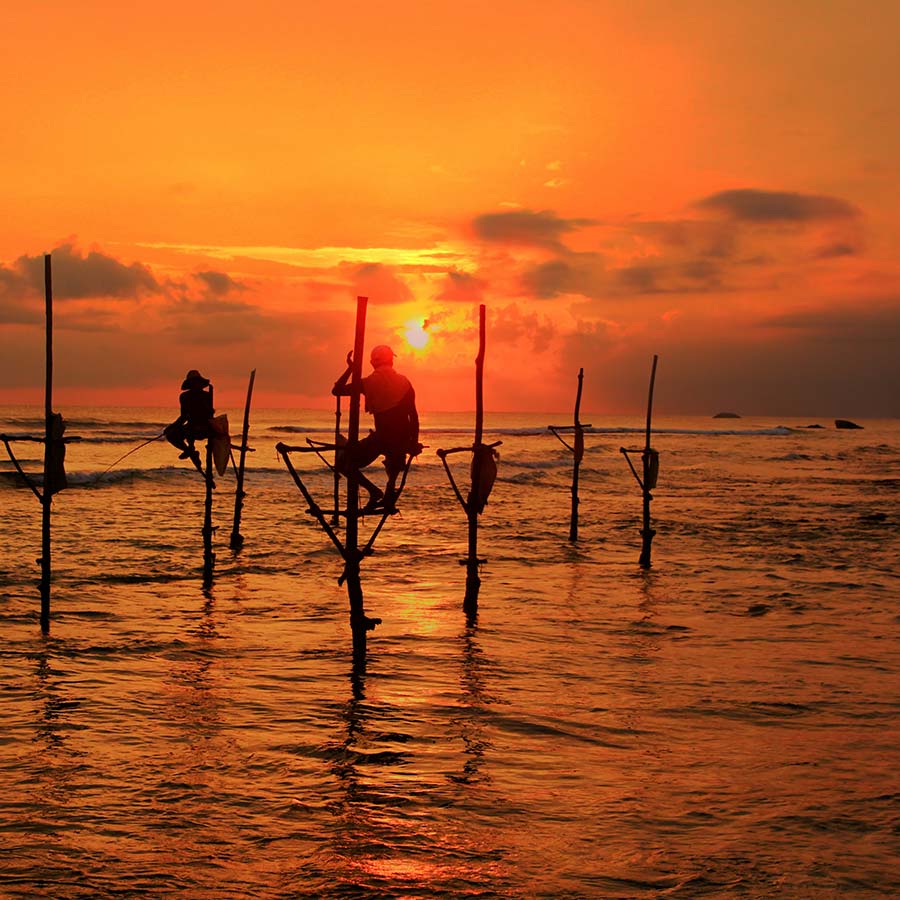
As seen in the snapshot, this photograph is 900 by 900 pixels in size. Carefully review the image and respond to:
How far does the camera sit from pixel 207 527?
720 inches

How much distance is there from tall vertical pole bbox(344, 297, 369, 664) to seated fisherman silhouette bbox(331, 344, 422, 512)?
0.08 meters

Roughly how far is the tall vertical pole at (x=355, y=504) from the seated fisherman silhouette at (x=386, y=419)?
85 mm

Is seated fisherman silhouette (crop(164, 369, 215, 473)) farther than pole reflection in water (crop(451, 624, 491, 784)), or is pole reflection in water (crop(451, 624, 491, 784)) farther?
seated fisherman silhouette (crop(164, 369, 215, 473))

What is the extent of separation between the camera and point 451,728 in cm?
964

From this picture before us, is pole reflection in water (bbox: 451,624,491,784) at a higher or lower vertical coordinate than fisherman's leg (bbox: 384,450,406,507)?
lower

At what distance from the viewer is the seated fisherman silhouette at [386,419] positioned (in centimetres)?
1088

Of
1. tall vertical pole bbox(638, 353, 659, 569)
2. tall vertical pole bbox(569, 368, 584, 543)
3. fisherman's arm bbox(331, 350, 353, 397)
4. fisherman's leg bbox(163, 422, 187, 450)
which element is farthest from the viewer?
tall vertical pole bbox(569, 368, 584, 543)

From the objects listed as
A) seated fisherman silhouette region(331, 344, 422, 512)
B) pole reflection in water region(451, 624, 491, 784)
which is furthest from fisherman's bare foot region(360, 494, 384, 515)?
pole reflection in water region(451, 624, 491, 784)

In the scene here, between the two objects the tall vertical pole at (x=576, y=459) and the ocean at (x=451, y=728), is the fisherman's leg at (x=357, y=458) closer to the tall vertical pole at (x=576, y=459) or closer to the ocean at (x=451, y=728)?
the ocean at (x=451, y=728)

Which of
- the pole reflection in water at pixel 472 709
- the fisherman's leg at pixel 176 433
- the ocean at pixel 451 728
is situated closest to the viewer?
the ocean at pixel 451 728

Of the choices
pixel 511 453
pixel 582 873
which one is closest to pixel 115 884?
pixel 582 873

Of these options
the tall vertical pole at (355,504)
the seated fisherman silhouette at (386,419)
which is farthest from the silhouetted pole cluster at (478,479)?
the seated fisherman silhouette at (386,419)

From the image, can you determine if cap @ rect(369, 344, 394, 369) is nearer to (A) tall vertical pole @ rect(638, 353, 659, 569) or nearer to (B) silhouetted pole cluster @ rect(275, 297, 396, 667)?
(B) silhouetted pole cluster @ rect(275, 297, 396, 667)

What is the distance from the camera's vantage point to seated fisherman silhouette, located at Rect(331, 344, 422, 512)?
10.9m
